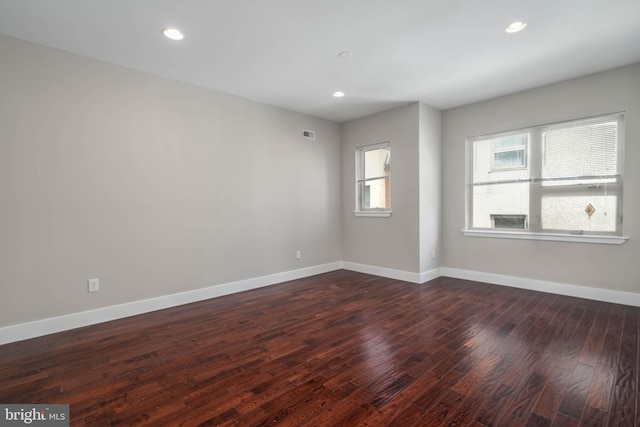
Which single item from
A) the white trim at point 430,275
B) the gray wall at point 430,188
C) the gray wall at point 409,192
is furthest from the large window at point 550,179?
the white trim at point 430,275

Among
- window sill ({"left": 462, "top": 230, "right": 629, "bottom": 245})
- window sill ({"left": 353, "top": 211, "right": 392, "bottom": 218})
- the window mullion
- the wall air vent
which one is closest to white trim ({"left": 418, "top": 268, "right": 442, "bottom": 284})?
window sill ({"left": 462, "top": 230, "right": 629, "bottom": 245})

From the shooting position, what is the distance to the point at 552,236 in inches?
150

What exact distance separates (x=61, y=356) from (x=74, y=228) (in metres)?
1.19

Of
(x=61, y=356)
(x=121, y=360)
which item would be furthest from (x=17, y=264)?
(x=121, y=360)

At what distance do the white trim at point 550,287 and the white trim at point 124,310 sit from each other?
8.86 feet

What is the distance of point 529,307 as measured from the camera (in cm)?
334

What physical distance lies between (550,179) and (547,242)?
82cm

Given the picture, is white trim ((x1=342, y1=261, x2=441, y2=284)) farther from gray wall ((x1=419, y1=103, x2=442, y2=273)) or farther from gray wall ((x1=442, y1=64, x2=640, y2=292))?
gray wall ((x1=442, y1=64, x2=640, y2=292))

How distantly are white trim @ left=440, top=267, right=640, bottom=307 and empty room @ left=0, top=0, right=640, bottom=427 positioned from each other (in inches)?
1.0

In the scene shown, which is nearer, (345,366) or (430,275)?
(345,366)

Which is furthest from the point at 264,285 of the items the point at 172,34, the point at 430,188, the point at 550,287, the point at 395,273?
the point at 550,287

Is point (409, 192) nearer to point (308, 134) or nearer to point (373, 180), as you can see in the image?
point (373, 180)

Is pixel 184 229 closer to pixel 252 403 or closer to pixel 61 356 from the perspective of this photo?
pixel 61 356

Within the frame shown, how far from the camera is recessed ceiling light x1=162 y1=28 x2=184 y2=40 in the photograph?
2562mm
